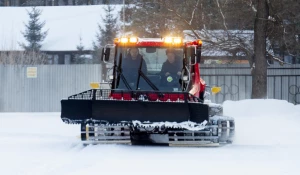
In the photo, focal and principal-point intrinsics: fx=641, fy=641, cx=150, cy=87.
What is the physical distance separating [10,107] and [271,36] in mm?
12814

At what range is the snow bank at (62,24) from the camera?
48906mm

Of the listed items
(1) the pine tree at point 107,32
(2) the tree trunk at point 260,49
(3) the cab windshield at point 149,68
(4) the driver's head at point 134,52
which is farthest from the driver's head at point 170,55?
(1) the pine tree at point 107,32

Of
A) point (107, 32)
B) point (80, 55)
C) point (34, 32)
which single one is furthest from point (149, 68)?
point (34, 32)

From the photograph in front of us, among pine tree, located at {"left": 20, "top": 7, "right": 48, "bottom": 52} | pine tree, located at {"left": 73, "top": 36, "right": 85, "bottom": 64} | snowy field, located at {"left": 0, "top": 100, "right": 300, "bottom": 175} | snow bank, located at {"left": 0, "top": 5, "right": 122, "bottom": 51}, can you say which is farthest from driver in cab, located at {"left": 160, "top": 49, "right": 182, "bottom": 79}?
pine tree, located at {"left": 73, "top": 36, "right": 85, "bottom": 64}

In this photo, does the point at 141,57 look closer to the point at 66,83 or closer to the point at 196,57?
Result: the point at 196,57

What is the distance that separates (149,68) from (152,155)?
3.19 metres

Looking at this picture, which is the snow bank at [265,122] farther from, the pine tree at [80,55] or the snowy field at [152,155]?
the pine tree at [80,55]

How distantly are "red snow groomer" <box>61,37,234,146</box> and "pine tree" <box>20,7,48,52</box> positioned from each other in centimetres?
3361

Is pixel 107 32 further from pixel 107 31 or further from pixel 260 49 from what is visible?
pixel 260 49

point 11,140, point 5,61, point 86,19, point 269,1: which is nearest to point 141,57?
point 11,140

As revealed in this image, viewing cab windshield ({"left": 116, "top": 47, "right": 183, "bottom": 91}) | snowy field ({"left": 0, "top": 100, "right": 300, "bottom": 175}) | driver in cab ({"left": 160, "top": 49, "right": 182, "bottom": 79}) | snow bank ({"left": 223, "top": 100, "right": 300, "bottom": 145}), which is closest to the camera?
snowy field ({"left": 0, "top": 100, "right": 300, "bottom": 175})

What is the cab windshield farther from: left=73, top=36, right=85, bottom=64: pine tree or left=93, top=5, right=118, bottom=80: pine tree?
left=73, top=36, right=85, bottom=64: pine tree

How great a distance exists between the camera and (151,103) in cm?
1297

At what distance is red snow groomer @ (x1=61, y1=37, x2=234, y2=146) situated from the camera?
13.0m
